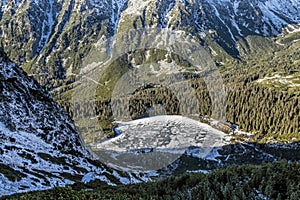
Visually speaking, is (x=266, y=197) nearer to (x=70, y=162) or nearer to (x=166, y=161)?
(x=70, y=162)

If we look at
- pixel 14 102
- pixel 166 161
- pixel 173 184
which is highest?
pixel 14 102

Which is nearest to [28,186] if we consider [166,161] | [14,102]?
[14,102]

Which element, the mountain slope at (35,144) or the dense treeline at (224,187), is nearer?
the dense treeline at (224,187)

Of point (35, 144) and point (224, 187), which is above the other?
point (224, 187)

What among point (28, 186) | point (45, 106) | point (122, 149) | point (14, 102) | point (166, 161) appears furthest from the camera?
point (122, 149)

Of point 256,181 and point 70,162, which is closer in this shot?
point 256,181

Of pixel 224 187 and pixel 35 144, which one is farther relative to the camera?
pixel 35 144

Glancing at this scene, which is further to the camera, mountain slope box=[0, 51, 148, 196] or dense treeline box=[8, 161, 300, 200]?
mountain slope box=[0, 51, 148, 196]

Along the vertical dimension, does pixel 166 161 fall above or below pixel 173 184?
below
